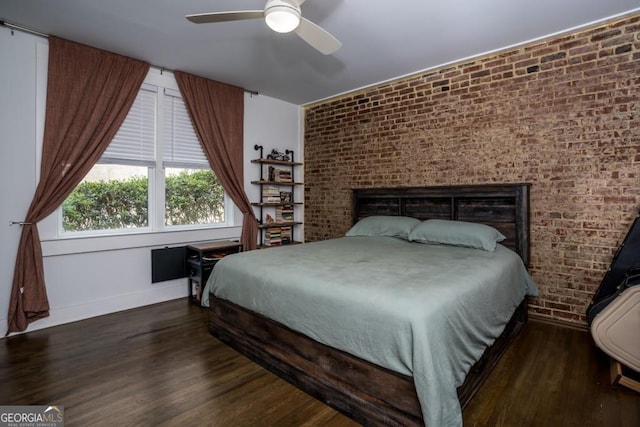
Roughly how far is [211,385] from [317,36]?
8.10 ft

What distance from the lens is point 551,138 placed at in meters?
3.07

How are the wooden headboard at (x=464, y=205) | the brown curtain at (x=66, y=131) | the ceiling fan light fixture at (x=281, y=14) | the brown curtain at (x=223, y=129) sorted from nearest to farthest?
the ceiling fan light fixture at (x=281, y=14), the brown curtain at (x=66, y=131), the wooden headboard at (x=464, y=205), the brown curtain at (x=223, y=129)

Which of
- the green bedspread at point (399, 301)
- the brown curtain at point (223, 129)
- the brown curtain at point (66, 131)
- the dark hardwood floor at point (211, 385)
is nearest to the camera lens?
the green bedspread at point (399, 301)

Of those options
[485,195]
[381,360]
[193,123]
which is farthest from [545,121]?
[193,123]

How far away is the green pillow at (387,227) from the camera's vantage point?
3611 millimetres

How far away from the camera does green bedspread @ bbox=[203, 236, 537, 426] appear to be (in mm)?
1494

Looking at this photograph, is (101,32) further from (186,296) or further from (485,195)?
(485,195)

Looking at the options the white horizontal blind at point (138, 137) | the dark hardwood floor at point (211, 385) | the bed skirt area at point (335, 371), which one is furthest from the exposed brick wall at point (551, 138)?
the white horizontal blind at point (138, 137)

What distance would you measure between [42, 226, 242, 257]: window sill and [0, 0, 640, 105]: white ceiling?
1.92 meters

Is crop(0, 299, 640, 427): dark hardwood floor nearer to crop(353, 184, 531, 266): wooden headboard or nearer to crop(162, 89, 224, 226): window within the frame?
crop(353, 184, 531, 266): wooden headboard

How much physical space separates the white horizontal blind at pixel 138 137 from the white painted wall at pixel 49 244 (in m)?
0.63

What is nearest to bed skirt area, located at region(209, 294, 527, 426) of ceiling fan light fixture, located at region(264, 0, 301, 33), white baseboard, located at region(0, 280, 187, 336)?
white baseboard, located at region(0, 280, 187, 336)

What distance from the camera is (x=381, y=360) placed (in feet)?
5.24

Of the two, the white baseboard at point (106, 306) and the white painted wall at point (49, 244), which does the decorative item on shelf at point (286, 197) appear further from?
the white baseboard at point (106, 306)
